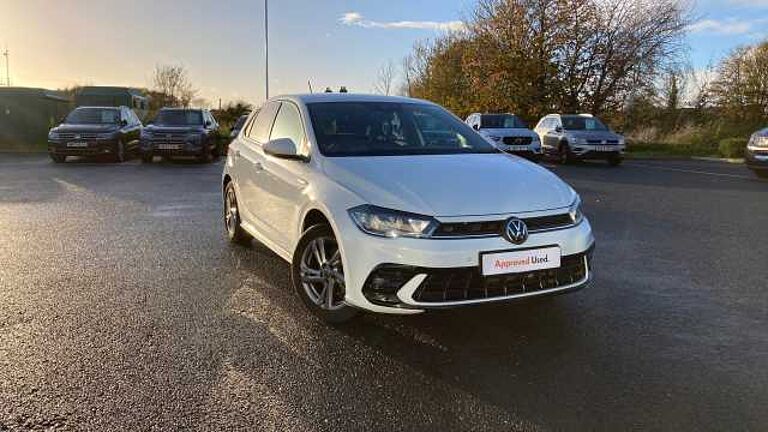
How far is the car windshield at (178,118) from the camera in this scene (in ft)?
61.6

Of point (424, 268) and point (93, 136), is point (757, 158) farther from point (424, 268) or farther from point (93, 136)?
point (93, 136)

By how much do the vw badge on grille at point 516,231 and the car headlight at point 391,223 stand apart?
43 cm

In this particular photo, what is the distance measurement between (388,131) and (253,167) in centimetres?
142

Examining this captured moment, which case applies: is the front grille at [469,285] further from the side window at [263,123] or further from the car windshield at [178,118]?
the car windshield at [178,118]

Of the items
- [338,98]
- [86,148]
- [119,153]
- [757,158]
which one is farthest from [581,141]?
[338,98]

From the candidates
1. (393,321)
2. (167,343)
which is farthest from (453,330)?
(167,343)

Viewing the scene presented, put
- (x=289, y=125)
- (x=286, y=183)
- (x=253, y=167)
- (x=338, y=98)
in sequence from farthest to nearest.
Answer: (x=253, y=167), (x=338, y=98), (x=289, y=125), (x=286, y=183)

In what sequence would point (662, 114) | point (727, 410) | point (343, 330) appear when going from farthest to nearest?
1. point (662, 114)
2. point (343, 330)
3. point (727, 410)

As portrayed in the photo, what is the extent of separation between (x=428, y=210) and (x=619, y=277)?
267cm

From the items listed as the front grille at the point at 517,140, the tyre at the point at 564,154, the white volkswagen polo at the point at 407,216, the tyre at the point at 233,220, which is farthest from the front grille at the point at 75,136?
the white volkswagen polo at the point at 407,216

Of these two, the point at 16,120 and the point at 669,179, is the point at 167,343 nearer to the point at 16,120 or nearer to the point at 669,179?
the point at 669,179

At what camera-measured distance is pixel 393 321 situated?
13.8ft

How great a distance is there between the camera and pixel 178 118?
62.3 feet

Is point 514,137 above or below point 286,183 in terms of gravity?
above
